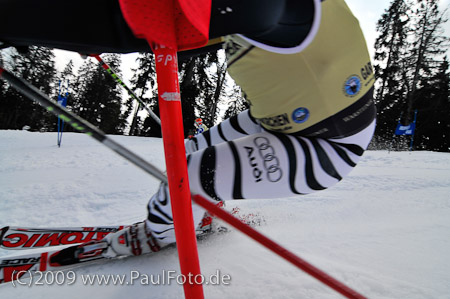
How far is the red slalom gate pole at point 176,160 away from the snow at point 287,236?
302 mm

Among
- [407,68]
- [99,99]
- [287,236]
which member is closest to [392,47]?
[407,68]

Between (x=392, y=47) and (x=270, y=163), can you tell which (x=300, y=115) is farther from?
(x=392, y=47)

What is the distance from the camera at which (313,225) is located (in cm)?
158

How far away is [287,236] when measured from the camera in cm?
136

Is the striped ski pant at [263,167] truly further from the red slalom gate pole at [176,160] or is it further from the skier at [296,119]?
the red slalom gate pole at [176,160]

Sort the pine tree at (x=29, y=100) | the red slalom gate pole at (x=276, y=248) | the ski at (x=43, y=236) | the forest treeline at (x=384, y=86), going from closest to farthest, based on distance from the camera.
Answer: the red slalom gate pole at (x=276, y=248) → the ski at (x=43, y=236) → the forest treeline at (x=384, y=86) → the pine tree at (x=29, y=100)

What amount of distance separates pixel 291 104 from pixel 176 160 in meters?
0.50

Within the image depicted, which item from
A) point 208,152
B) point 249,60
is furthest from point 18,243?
point 249,60

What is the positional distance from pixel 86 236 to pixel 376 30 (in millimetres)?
20412

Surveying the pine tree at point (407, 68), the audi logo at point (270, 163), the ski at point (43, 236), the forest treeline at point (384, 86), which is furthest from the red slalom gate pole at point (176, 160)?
the pine tree at point (407, 68)

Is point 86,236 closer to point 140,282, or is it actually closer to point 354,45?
point 140,282

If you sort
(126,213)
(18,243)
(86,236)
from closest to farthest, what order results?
1. (18,243)
2. (86,236)
3. (126,213)

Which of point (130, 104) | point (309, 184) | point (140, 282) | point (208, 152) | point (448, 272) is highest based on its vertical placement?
point (130, 104)

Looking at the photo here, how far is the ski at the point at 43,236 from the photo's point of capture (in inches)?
45.0
